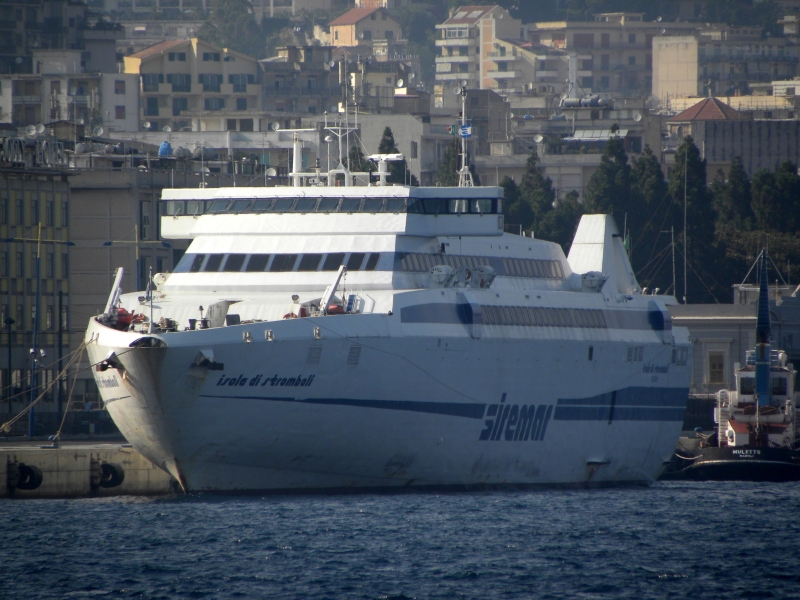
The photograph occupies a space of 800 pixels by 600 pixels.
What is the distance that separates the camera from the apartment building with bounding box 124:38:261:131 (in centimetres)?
15012

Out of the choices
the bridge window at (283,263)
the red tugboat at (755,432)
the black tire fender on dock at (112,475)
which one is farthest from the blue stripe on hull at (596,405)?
the black tire fender on dock at (112,475)

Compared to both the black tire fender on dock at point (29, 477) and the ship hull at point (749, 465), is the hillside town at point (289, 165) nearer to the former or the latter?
the black tire fender on dock at point (29, 477)

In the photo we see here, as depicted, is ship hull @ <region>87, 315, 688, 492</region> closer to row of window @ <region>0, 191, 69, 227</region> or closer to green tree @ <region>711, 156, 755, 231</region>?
row of window @ <region>0, 191, 69, 227</region>

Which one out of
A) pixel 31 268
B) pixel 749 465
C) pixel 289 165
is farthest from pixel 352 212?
pixel 289 165

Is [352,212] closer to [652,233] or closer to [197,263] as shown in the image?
[197,263]

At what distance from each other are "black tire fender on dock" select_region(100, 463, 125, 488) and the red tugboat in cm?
2271

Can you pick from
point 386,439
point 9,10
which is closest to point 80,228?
point 386,439

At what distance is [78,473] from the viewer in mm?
51969

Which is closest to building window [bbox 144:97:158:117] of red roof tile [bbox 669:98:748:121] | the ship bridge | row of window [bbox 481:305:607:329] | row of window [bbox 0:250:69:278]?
red roof tile [bbox 669:98:748:121]

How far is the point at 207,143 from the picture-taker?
11369cm

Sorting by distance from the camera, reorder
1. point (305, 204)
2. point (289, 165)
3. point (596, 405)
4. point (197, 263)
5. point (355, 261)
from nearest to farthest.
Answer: point (355, 261) < point (305, 204) < point (197, 263) < point (596, 405) < point (289, 165)

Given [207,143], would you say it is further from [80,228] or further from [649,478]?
[649,478]

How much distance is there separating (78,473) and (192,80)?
102 metres

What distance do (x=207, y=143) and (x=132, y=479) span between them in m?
62.8
